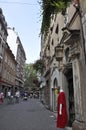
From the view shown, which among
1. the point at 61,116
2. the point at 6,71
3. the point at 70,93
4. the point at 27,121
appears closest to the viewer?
the point at 61,116

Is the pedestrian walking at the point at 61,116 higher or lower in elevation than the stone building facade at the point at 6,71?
lower

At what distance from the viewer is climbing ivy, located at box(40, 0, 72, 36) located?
25.3 ft

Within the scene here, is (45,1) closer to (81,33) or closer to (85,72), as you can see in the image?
(81,33)

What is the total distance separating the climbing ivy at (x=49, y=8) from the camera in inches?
304

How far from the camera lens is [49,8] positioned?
9109 mm

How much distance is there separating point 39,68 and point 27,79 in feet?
188

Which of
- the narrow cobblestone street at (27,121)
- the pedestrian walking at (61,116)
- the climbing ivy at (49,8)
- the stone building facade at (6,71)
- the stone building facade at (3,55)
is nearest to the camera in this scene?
the pedestrian walking at (61,116)

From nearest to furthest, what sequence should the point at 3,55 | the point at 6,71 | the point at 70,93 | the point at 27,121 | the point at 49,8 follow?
the point at 49,8
the point at 70,93
the point at 27,121
the point at 3,55
the point at 6,71

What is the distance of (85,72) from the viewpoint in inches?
295

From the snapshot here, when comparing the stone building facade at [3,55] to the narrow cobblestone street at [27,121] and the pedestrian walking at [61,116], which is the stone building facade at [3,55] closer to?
the narrow cobblestone street at [27,121]

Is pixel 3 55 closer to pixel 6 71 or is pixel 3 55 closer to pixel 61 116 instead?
pixel 6 71

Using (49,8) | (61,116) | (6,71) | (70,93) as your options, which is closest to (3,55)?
(6,71)

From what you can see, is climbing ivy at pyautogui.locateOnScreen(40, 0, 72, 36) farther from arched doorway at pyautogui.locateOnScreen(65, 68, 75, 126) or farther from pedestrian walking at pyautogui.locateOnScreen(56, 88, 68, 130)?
pedestrian walking at pyautogui.locateOnScreen(56, 88, 68, 130)

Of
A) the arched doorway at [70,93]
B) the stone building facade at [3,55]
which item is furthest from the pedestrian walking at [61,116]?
the stone building facade at [3,55]
